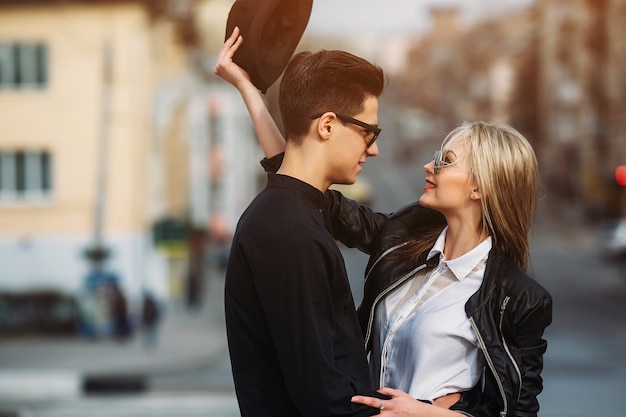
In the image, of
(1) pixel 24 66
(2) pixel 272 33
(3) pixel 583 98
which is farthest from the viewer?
(3) pixel 583 98

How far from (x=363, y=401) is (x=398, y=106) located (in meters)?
124

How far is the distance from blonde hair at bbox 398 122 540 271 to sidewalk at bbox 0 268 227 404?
44.9 ft

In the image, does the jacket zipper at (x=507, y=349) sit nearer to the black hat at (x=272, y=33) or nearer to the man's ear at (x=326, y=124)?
the man's ear at (x=326, y=124)

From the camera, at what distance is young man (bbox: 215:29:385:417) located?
2445mm

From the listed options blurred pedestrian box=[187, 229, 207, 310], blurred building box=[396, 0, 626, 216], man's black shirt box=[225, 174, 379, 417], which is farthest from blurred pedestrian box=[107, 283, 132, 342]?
man's black shirt box=[225, 174, 379, 417]

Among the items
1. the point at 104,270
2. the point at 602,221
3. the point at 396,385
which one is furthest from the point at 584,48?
the point at 396,385

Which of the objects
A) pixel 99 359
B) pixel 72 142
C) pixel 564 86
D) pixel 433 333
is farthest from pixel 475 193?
pixel 564 86

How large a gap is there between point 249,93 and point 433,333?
100cm

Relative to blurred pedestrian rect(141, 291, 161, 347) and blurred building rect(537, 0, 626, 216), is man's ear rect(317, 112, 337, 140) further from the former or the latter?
blurred building rect(537, 0, 626, 216)

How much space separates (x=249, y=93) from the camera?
3.15 m

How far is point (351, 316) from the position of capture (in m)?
2.69

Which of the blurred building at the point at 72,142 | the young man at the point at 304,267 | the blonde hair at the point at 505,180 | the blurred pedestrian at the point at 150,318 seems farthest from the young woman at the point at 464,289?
the blurred building at the point at 72,142

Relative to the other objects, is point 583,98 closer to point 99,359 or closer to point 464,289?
point 99,359

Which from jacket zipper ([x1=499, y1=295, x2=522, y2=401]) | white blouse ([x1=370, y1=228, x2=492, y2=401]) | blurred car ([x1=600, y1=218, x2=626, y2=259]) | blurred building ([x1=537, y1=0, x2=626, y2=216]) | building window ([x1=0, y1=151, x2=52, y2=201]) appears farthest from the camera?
blurred building ([x1=537, y1=0, x2=626, y2=216])
